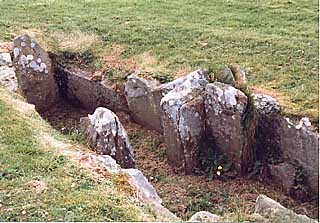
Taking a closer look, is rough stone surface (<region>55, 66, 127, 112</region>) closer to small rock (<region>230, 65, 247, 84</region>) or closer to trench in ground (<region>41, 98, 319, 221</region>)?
trench in ground (<region>41, 98, 319, 221</region>)

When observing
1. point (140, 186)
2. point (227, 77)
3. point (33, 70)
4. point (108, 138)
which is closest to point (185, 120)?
point (227, 77)

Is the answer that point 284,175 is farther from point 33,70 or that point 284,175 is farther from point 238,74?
point 33,70

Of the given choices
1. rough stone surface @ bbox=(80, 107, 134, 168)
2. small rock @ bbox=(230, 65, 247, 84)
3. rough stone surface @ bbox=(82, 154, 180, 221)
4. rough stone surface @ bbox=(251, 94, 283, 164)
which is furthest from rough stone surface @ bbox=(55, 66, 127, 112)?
rough stone surface @ bbox=(82, 154, 180, 221)

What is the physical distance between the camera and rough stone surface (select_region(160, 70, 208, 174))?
31.0 ft

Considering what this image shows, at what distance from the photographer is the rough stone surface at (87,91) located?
448 inches

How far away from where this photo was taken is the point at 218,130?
9.46m

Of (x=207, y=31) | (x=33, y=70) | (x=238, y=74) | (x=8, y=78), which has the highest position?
(x=207, y=31)

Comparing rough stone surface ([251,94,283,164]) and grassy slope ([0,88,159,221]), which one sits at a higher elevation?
grassy slope ([0,88,159,221])

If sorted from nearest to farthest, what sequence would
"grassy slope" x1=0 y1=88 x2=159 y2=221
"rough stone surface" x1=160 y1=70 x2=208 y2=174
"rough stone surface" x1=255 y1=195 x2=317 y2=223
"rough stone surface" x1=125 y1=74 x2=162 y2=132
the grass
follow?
"rough stone surface" x1=255 y1=195 x2=317 y2=223, "grassy slope" x1=0 y1=88 x2=159 y2=221, the grass, "rough stone surface" x1=160 y1=70 x2=208 y2=174, "rough stone surface" x1=125 y1=74 x2=162 y2=132

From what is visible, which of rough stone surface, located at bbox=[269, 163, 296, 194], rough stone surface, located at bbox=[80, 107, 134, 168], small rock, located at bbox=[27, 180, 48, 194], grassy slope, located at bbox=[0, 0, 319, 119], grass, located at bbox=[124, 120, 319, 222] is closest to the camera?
small rock, located at bbox=[27, 180, 48, 194]

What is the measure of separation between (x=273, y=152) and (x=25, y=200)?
4409 millimetres

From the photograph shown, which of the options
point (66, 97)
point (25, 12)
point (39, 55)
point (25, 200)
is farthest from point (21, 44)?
point (25, 200)

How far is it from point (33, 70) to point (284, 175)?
189 inches

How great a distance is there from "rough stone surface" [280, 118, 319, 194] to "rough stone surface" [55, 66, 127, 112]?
3228 millimetres
